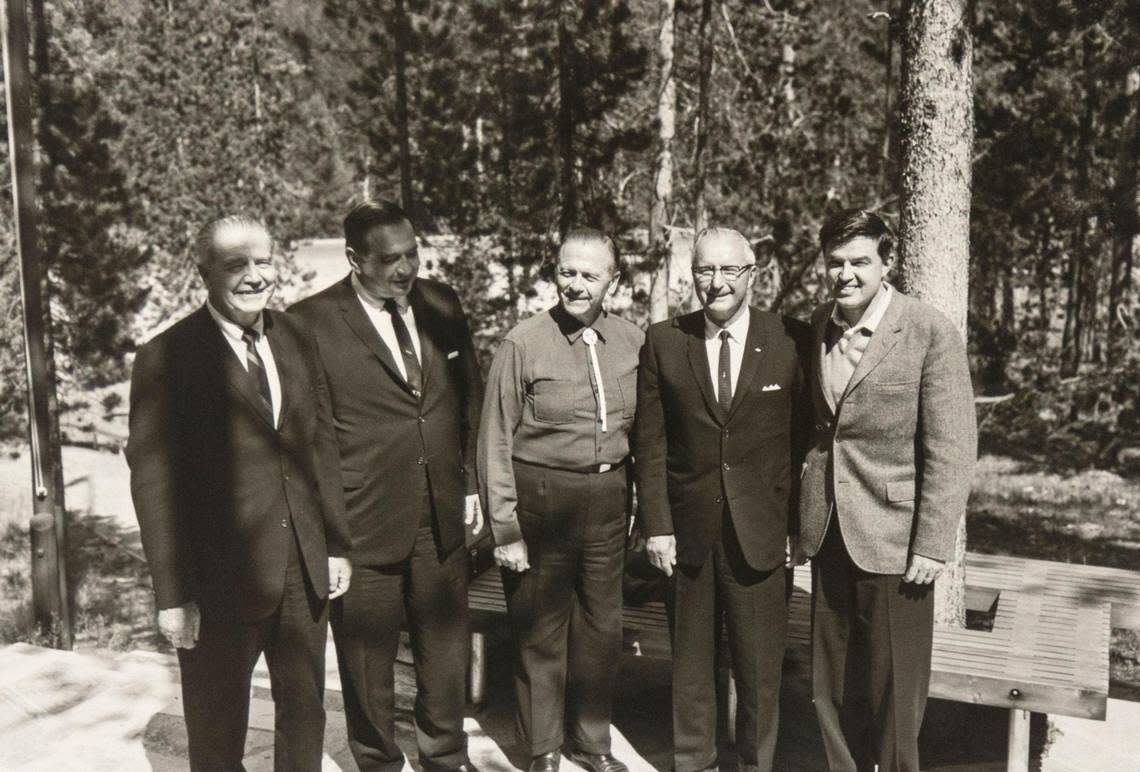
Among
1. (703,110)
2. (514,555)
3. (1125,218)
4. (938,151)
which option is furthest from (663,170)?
(514,555)

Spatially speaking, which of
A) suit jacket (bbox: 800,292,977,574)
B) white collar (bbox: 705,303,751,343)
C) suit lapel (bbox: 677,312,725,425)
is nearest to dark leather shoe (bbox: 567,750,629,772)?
suit jacket (bbox: 800,292,977,574)

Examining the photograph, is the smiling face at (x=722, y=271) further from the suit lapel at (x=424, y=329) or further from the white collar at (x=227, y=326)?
the white collar at (x=227, y=326)

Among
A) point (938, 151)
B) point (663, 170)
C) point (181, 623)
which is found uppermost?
point (663, 170)

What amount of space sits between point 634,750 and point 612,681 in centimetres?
49

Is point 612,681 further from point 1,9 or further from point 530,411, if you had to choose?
point 1,9

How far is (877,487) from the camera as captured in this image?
350 centimetres

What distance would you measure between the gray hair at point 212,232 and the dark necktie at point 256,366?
242 millimetres

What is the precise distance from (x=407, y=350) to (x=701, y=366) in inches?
39.4

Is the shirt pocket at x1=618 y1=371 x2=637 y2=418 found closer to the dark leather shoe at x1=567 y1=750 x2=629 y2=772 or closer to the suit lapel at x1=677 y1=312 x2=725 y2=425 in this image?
the suit lapel at x1=677 y1=312 x2=725 y2=425

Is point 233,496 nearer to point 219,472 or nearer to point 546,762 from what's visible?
point 219,472

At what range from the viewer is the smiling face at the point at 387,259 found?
373cm

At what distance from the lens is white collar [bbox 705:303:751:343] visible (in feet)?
12.3

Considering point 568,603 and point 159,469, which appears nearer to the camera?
point 159,469

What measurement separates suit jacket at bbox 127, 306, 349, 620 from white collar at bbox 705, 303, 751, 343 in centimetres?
133
